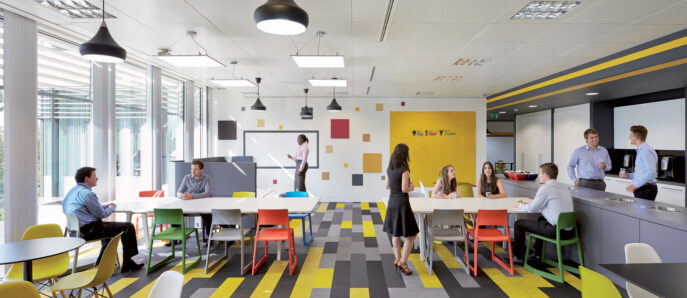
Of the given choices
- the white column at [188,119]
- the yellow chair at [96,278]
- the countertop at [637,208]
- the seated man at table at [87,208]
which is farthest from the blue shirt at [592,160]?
the white column at [188,119]

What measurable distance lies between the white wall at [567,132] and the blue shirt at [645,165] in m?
4.79

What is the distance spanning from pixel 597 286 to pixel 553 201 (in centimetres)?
229

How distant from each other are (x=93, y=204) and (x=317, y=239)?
3.04 metres

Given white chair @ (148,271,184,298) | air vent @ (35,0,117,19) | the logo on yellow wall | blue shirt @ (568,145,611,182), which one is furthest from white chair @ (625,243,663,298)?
the logo on yellow wall

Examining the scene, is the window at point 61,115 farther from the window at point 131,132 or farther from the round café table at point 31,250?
the round café table at point 31,250

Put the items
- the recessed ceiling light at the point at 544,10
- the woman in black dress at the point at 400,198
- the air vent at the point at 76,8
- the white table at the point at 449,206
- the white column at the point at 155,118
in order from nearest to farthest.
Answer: the recessed ceiling light at the point at 544,10 < the air vent at the point at 76,8 < the woman in black dress at the point at 400,198 < the white table at the point at 449,206 < the white column at the point at 155,118

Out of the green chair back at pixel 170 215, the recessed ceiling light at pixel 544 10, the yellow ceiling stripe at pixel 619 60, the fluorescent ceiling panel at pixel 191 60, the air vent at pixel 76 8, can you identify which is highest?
the air vent at pixel 76 8

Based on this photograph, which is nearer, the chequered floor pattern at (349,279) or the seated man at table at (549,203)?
the chequered floor pattern at (349,279)

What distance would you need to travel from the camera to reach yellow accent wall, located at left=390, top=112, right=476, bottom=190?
888cm

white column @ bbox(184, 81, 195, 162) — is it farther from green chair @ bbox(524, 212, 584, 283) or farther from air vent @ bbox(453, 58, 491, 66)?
green chair @ bbox(524, 212, 584, 283)

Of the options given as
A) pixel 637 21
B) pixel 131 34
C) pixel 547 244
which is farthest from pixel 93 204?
pixel 637 21

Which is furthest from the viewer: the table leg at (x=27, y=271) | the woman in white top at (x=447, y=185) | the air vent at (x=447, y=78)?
the air vent at (x=447, y=78)

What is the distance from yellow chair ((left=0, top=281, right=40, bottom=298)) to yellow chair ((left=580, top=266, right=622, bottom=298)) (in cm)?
294

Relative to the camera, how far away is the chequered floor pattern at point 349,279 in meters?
3.41
